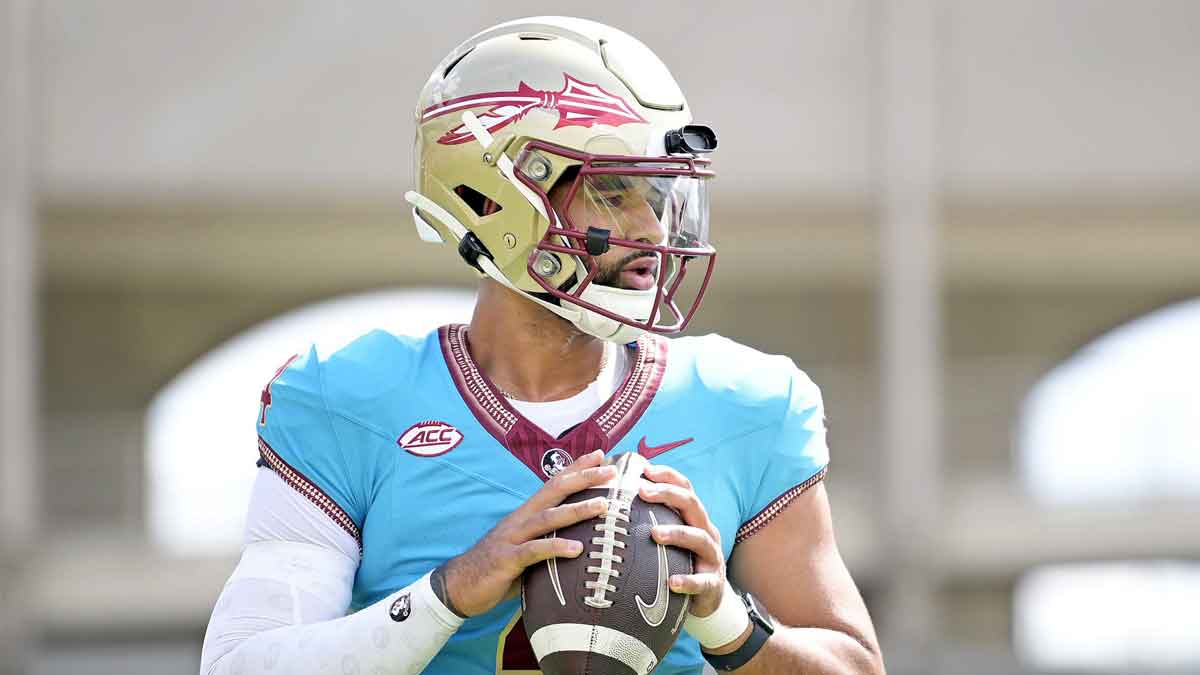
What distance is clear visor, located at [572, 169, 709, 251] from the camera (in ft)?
7.23

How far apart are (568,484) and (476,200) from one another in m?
0.52

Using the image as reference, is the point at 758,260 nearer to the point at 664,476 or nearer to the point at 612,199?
the point at 612,199

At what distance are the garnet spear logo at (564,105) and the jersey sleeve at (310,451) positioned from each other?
40 centimetres

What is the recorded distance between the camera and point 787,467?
2.25m

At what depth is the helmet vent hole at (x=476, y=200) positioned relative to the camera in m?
2.31

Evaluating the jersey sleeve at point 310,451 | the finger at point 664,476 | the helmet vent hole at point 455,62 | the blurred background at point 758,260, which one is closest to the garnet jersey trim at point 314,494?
the jersey sleeve at point 310,451

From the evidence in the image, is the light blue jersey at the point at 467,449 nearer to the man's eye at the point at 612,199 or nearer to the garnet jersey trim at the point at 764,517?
the garnet jersey trim at the point at 764,517

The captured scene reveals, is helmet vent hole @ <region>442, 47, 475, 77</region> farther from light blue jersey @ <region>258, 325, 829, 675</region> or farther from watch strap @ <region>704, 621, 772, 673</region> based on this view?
watch strap @ <region>704, 621, 772, 673</region>

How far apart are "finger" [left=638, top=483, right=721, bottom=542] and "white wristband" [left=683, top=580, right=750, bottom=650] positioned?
79 mm

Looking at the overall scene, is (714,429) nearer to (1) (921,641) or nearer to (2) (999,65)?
(1) (921,641)

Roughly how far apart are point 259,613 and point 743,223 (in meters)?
8.01

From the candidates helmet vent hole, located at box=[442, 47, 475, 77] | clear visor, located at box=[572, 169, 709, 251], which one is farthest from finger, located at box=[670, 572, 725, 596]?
helmet vent hole, located at box=[442, 47, 475, 77]

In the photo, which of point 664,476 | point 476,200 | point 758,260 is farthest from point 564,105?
point 758,260

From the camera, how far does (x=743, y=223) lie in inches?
393
